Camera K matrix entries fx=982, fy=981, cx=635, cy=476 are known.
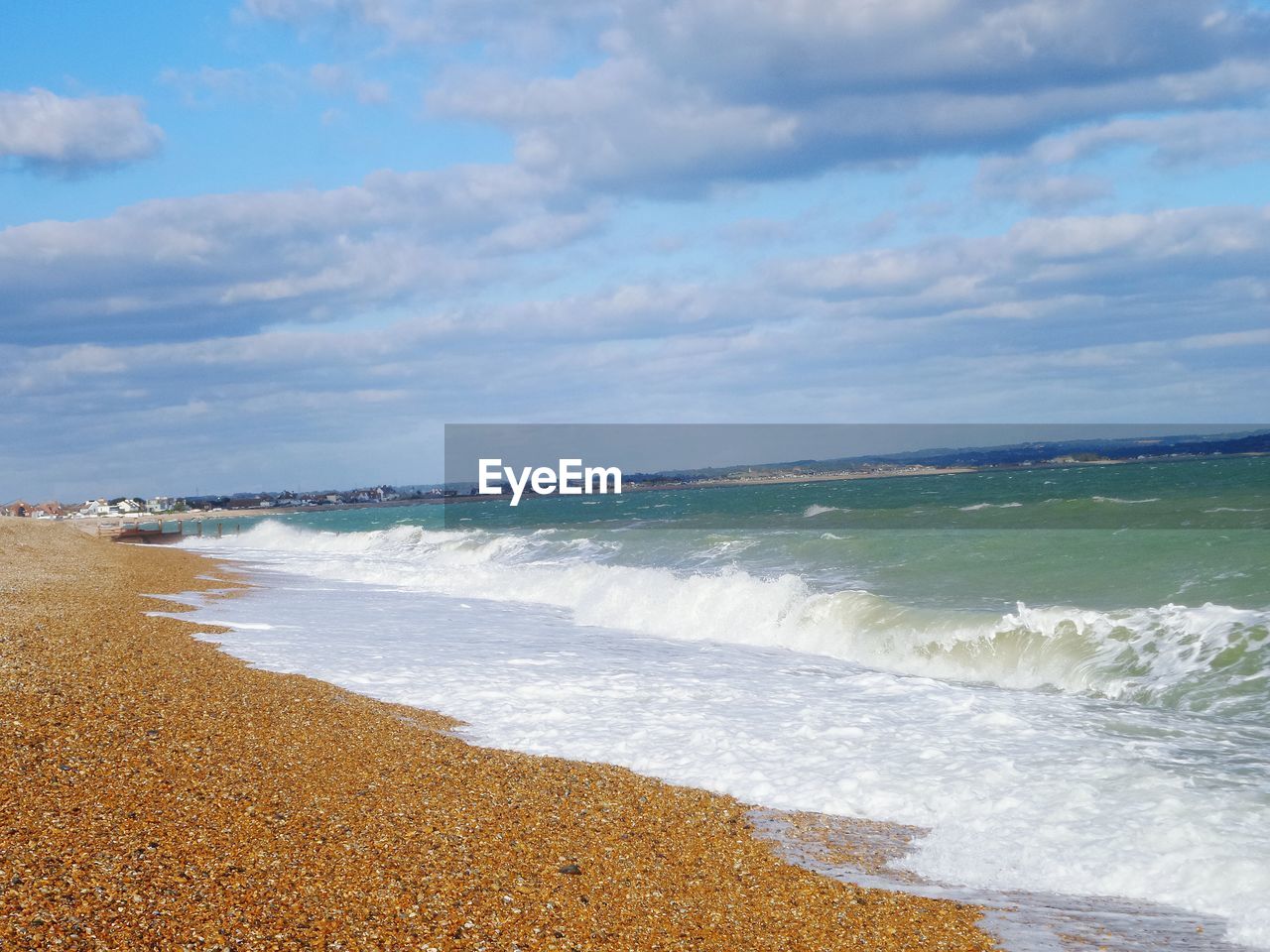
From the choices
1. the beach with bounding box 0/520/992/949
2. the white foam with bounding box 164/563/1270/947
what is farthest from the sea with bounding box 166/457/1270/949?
the beach with bounding box 0/520/992/949

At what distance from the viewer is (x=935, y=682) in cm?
1200

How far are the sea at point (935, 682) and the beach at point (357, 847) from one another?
85cm

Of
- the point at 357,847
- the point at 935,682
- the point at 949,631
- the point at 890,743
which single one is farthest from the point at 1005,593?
the point at 357,847

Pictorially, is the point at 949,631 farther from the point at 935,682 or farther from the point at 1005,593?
the point at 1005,593

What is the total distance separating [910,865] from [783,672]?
6944 millimetres

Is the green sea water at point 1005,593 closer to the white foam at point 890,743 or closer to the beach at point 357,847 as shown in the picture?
the white foam at point 890,743

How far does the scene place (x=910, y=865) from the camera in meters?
6.26

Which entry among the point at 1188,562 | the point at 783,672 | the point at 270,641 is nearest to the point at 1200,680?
the point at 783,672

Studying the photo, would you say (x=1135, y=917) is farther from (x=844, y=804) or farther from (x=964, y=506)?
(x=964, y=506)

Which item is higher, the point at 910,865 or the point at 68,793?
the point at 68,793

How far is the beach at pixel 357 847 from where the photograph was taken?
185 inches

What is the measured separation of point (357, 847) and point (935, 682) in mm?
8168

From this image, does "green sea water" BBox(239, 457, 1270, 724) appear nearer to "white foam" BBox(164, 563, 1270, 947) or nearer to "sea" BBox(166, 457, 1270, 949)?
"sea" BBox(166, 457, 1270, 949)

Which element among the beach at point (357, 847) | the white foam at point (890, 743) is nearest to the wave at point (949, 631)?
the white foam at point (890, 743)
